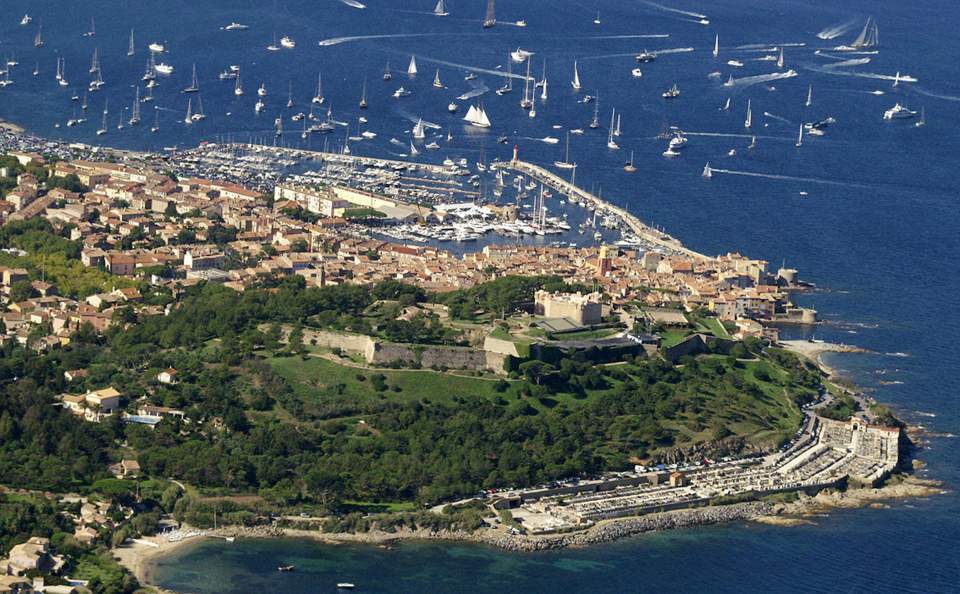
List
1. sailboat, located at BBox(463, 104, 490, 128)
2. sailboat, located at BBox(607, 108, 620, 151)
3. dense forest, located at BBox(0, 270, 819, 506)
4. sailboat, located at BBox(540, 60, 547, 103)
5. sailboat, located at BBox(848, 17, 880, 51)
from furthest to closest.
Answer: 1. sailboat, located at BBox(848, 17, 880, 51)
2. sailboat, located at BBox(540, 60, 547, 103)
3. sailboat, located at BBox(463, 104, 490, 128)
4. sailboat, located at BBox(607, 108, 620, 151)
5. dense forest, located at BBox(0, 270, 819, 506)

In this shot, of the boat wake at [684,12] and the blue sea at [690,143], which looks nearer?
the blue sea at [690,143]

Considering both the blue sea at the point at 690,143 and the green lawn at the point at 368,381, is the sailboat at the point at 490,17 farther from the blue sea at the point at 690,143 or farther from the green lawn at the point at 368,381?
the green lawn at the point at 368,381

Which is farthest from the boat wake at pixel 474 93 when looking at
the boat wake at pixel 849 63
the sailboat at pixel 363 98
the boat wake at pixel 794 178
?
the boat wake at pixel 849 63

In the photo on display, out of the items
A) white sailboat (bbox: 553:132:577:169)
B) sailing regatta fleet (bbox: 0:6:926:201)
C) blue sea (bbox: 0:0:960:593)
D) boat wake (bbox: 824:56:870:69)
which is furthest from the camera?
boat wake (bbox: 824:56:870:69)

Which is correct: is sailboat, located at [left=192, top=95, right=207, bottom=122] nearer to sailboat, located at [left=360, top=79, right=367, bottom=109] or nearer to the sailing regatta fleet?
the sailing regatta fleet

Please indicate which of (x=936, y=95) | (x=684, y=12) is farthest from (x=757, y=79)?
(x=684, y=12)

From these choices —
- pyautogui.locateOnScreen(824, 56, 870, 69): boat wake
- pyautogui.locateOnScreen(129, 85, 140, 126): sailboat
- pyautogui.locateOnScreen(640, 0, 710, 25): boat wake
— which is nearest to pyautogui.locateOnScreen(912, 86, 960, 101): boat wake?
pyautogui.locateOnScreen(824, 56, 870, 69): boat wake

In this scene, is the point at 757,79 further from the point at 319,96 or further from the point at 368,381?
the point at 368,381

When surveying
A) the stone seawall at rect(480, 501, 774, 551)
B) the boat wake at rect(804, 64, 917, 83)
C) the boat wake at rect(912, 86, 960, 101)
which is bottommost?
the boat wake at rect(912, 86, 960, 101)
